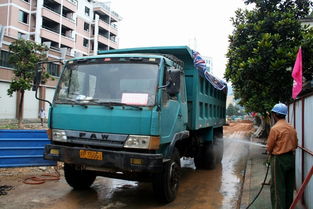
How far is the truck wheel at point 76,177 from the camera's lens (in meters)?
5.78

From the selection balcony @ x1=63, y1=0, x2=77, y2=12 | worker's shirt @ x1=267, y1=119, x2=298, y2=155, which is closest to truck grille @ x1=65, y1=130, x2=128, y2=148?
worker's shirt @ x1=267, y1=119, x2=298, y2=155

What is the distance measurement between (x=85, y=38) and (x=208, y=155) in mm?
38928

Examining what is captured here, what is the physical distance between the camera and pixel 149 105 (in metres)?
4.65

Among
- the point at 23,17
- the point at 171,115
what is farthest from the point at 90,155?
the point at 23,17

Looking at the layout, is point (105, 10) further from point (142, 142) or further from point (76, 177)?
point (142, 142)

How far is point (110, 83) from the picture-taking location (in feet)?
16.3

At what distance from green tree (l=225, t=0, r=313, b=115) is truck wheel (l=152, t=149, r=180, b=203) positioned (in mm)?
3771

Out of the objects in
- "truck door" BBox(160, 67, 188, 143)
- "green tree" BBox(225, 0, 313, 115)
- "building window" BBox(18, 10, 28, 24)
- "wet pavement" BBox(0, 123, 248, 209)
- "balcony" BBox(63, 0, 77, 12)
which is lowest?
"wet pavement" BBox(0, 123, 248, 209)

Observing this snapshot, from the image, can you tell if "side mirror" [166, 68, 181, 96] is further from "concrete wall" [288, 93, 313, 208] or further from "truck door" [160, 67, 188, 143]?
"concrete wall" [288, 93, 313, 208]

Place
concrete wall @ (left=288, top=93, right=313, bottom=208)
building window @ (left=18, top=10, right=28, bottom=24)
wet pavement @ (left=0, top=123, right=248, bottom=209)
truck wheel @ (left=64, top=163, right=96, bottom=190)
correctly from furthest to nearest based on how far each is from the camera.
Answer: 1. building window @ (left=18, top=10, right=28, bottom=24)
2. truck wheel @ (left=64, top=163, right=96, bottom=190)
3. wet pavement @ (left=0, top=123, right=248, bottom=209)
4. concrete wall @ (left=288, top=93, right=313, bottom=208)

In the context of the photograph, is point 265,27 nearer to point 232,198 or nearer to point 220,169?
point 220,169

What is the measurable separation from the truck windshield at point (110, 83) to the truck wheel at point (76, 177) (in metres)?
1.46

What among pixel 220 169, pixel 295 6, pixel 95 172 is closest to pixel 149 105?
pixel 95 172

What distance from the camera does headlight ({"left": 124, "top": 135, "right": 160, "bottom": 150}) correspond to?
4523 millimetres
